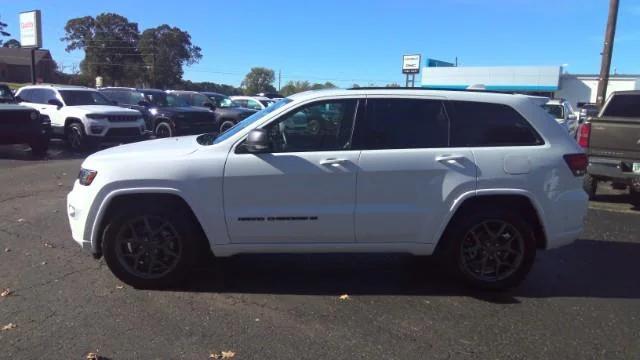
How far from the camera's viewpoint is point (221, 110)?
18922 millimetres

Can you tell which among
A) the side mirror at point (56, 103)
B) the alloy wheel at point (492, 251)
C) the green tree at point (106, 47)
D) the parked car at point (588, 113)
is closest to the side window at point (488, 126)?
the alloy wheel at point (492, 251)

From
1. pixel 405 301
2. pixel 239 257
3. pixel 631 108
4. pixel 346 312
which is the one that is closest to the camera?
pixel 346 312

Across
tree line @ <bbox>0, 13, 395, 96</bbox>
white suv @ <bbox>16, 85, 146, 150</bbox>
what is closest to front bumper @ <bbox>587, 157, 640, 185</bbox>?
white suv @ <bbox>16, 85, 146, 150</bbox>

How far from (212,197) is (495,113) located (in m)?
2.66

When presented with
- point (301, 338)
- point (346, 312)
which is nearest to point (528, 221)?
point (346, 312)

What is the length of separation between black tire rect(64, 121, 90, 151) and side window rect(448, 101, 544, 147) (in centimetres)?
1237

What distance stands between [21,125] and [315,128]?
11.4 meters

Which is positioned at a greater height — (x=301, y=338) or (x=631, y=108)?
(x=631, y=108)

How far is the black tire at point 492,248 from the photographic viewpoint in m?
4.62

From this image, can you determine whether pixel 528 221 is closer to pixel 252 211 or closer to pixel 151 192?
pixel 252 211

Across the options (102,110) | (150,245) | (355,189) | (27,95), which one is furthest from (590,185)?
(27,95)

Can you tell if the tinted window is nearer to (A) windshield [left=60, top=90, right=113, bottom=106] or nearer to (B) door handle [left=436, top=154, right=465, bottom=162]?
(B) door handle [left=436, top=154, right=465, bottom=162]

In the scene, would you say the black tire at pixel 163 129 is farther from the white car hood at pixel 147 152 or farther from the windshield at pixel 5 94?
the white car hood at pixel 147 152

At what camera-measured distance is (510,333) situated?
396 cm
